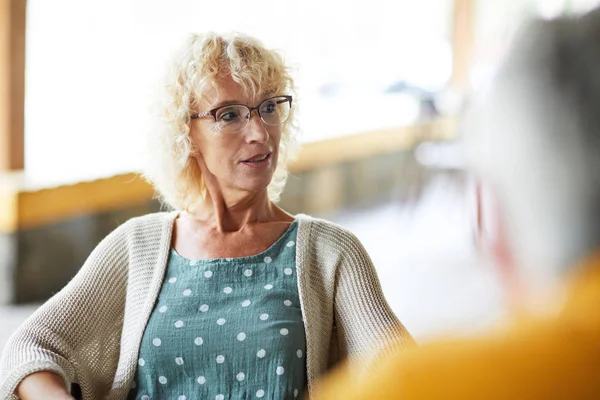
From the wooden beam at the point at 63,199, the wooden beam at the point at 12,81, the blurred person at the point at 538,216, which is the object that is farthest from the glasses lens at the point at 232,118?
the wooden beam at the point at 12,81

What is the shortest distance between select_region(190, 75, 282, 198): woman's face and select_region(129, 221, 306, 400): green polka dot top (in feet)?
0.52

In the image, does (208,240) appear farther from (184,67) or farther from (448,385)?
(448,385)

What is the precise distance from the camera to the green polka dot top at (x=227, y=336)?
5.03ft

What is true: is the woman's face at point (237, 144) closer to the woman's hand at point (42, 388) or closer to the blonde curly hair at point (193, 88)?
the blonde curly hair at point (193, 88)

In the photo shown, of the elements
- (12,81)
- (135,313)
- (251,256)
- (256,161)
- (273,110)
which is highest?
(12,81)

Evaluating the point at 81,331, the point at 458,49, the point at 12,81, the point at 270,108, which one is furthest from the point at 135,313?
the point at 458,49

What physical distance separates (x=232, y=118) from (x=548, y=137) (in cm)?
119

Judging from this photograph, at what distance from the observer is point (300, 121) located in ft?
6.06

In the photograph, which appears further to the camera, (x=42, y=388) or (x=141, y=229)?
(x=141, y=229)

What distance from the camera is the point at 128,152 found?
4352 mm

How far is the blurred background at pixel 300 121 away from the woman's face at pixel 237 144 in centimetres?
14

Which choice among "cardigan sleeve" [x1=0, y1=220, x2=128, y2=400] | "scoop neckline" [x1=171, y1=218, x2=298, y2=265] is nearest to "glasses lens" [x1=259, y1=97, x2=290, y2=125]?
"scoop neckline" [x1=171, y1=218, x2=298, y2=265]

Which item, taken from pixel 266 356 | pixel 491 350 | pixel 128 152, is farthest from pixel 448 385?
pixel 128 152

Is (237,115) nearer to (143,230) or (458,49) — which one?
(143,230)
